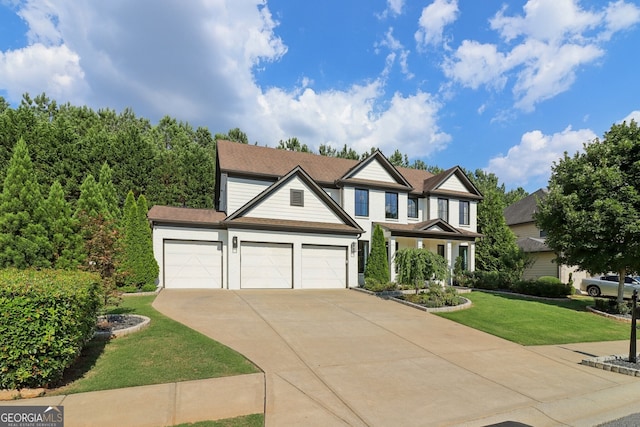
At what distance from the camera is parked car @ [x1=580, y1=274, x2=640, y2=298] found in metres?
20.6

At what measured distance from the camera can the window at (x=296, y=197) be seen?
19109mm

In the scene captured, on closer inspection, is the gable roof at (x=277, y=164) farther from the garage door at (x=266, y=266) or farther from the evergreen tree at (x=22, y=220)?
the evergreen tree at (x=22, y=220)

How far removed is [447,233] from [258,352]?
17.5m

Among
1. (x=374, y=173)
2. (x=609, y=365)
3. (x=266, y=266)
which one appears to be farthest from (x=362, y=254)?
(x=609, y=365)

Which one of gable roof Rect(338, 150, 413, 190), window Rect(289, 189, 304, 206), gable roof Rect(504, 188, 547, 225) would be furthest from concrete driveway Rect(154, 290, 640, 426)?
gable roof Rect(504, 188, 547, 225)

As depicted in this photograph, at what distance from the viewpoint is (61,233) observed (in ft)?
53.4

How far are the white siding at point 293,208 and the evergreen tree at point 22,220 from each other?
29.6 ft

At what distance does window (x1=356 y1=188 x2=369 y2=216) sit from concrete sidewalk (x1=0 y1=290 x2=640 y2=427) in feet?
37.2

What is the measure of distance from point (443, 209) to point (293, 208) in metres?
11.9

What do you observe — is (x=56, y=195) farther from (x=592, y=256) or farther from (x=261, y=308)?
(x=592, y=256)

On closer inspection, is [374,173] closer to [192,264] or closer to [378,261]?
[378,261]

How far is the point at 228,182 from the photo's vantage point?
19703 millimetres

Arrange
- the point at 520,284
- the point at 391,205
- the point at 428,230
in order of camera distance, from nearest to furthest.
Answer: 1. the point at 520,284
2. the point at 428,230
3. the point at 391,205

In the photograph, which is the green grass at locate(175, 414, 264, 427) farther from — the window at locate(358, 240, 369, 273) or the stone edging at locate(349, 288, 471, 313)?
the window at locate(358, 240, 369, 273)
